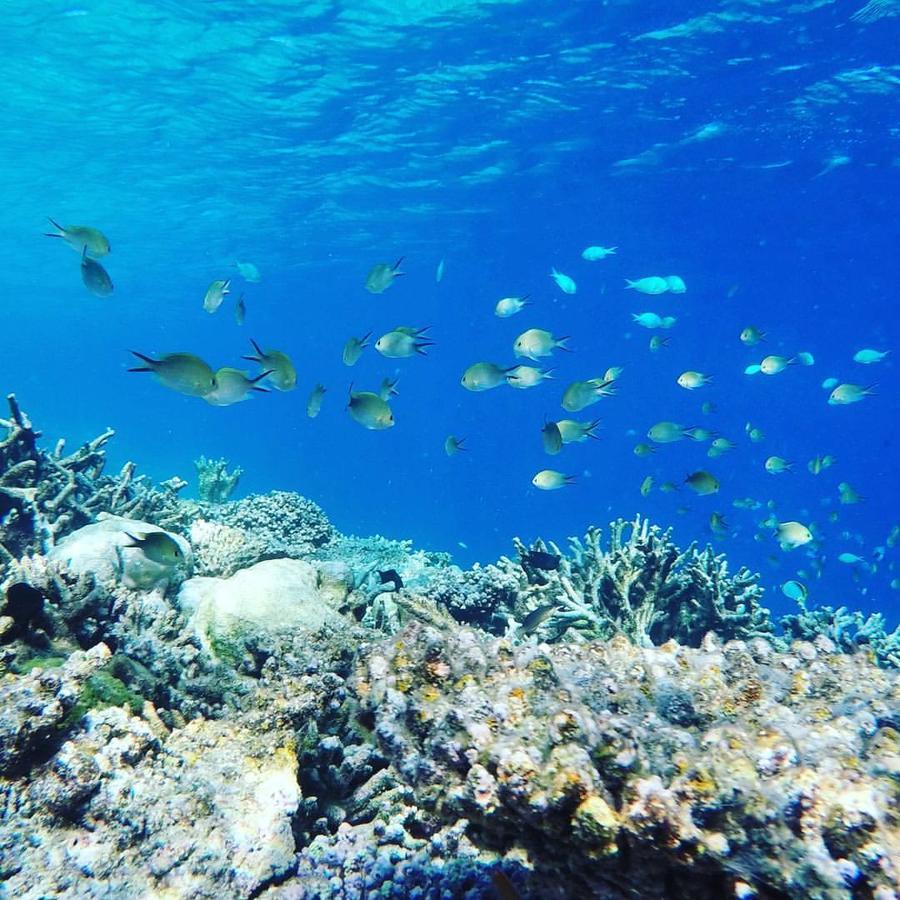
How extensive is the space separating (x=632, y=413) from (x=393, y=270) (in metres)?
102

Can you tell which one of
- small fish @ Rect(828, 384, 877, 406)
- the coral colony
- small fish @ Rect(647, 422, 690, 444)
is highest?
small fish @ Rect(828, 384, 877, 406)

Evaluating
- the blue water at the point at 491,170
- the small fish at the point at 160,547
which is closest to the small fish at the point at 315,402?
the small fish at the point at 160,547

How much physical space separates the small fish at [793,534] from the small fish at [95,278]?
10.2 metres

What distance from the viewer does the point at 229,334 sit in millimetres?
107938

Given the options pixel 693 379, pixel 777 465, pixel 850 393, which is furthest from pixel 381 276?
pixel 850 393

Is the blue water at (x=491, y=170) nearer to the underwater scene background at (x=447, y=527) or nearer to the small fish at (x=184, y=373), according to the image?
the underwater scene background at (x=447, y=527)

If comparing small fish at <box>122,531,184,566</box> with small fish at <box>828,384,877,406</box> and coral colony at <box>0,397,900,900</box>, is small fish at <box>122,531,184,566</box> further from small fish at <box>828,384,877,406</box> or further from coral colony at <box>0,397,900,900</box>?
small fish at <box>828,384,877,406</box>

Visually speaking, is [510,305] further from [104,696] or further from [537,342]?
[104,696]

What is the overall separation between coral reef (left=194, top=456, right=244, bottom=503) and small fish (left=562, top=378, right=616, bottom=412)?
7.22 m

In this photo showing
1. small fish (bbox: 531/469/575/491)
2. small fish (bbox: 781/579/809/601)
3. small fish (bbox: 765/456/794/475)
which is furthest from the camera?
small fish (bbox: 765/456/794/475)

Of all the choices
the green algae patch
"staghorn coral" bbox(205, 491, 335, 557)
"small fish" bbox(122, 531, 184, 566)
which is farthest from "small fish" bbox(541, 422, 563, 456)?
the green algae patch

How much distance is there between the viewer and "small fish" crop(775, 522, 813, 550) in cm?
1022

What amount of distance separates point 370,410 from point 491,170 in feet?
92.9

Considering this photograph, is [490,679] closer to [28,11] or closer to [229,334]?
[28,11]
